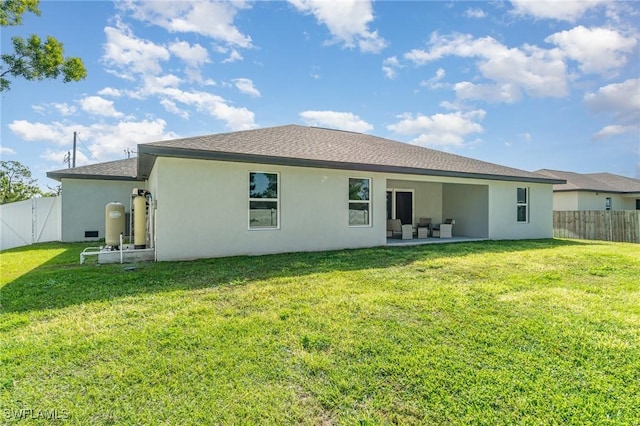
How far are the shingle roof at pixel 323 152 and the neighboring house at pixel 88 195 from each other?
4139 mm

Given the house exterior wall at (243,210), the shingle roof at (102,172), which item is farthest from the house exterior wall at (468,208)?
the shingle roof at (102,172)

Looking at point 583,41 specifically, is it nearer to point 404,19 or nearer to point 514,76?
point 514,76

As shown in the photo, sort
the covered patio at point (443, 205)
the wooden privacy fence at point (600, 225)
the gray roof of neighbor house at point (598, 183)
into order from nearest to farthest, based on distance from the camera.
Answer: the covered patio at point (443, 205)
the wooden privacy fence at point (600, 225)
the gray roof of neighbor house at point (598, 183)

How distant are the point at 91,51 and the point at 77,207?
705 centimetres

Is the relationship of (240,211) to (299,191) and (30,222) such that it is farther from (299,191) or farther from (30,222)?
(30,222)

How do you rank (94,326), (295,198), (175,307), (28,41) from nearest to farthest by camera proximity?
(94,326), (175,307), (295,198), (28,41)

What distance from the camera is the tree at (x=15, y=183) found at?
90.3ft

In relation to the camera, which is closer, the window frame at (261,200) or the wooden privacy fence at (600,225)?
the window frame at (261,200)

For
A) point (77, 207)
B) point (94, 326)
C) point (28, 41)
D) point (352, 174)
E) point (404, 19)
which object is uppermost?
point (404, 19)

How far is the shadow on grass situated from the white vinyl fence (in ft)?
22.2

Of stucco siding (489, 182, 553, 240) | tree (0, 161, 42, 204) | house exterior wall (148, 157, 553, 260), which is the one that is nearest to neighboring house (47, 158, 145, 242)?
house exterior wall (148, 157, 553, 260)

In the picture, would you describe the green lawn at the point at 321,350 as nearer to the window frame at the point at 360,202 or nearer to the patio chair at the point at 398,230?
the window frame at the point at 360,202

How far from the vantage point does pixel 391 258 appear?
8867mm

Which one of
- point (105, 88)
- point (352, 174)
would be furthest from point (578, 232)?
point (105, 88)
